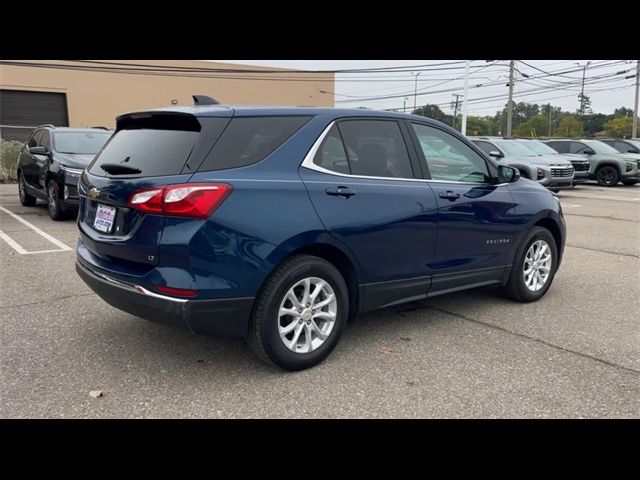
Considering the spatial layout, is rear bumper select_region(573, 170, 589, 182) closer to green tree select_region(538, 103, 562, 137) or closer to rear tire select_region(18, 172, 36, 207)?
rear tire select_region(18, 172, 36, 207)

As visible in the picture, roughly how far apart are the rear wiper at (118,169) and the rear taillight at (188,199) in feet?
1.24

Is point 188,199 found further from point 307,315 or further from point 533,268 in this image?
point 533,268

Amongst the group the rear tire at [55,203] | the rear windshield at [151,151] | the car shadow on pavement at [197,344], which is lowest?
the car shadow on pavement at [197,344]

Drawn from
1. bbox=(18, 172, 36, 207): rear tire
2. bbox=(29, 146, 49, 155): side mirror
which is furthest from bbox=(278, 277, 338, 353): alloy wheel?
bbox=(18, 172, 36, 207): rear tire

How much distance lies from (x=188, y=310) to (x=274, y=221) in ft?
2.41

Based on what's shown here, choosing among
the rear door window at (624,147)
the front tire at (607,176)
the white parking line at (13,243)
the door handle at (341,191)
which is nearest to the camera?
the door handle at (341,191)

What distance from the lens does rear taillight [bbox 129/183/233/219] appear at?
3.21 metres

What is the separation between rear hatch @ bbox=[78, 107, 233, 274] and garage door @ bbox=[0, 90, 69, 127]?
29.5 m

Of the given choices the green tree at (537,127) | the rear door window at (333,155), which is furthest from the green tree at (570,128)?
the rear door window at (333,155)

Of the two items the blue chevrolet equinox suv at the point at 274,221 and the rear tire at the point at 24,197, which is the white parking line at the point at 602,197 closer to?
the blue chevrolet equinox suv at the point at 274,221

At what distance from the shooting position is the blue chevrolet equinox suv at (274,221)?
3.25 m

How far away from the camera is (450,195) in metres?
4.51

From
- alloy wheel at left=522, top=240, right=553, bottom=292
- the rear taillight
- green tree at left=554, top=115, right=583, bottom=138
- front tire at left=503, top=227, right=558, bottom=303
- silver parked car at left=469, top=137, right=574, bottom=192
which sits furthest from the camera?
green tree at left=554, top=115, right=583, bottom=138

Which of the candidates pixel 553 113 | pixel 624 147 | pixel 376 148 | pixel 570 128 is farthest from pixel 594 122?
pixel 376 148
